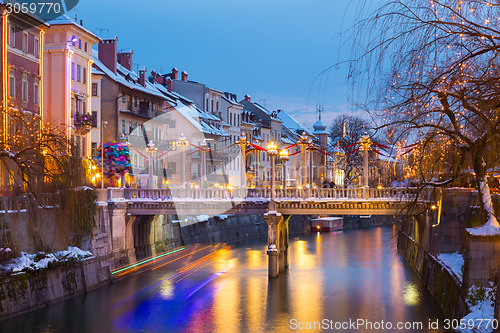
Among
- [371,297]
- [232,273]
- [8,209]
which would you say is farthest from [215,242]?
[8,209]

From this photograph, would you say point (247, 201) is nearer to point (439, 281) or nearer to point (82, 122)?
point (439, 281)

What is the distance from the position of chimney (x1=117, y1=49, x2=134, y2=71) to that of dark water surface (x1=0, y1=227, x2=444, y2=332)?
29232 mm

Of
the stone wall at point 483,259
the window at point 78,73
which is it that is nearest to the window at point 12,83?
the window at point 78,73

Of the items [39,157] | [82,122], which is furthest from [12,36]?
[39,157]

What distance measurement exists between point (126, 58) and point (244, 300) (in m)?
45.6

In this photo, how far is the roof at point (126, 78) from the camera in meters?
68.8

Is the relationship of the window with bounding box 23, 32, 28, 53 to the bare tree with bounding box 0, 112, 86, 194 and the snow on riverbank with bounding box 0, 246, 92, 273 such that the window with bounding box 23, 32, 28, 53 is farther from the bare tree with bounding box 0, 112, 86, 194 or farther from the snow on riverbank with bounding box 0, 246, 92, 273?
the snow on riverbank with bounding box 0, 246, 92, 273

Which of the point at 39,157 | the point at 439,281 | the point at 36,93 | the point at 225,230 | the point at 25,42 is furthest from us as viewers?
the point at 225,230

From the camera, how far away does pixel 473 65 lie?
1792 centimetres

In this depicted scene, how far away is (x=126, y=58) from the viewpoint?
260 feet

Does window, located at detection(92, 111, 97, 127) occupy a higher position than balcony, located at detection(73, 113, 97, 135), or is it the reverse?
window, located at detection(92, 111, 97, 127)

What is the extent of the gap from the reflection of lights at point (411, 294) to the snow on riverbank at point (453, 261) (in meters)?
2.38

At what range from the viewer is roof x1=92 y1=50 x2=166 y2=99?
6875 centimetres

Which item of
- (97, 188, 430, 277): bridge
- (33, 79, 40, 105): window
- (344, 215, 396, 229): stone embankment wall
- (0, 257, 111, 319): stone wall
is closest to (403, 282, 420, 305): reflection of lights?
(97, 188, 430, 277): bridge
